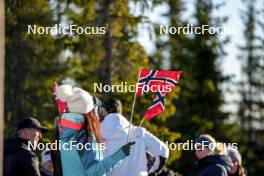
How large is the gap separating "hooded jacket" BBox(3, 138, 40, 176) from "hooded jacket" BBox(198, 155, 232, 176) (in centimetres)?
152

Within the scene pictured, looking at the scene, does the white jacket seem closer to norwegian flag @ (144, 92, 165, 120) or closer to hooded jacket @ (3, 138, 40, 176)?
norwegian flag @ (144, 92, 165, 120)

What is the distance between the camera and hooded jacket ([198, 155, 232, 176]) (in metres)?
8.28

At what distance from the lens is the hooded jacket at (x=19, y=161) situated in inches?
319

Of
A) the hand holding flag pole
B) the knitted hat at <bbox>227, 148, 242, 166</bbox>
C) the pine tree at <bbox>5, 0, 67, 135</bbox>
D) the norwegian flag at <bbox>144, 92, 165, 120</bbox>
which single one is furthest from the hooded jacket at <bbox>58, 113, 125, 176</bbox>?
the pine tree at <bbox>5, 0, 67, 135</bbox>

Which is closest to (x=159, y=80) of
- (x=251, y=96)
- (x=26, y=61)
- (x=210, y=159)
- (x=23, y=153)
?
(x=210, y=159)

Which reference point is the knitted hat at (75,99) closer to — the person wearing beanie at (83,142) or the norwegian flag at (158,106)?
the person wearing beanie at (83,142)

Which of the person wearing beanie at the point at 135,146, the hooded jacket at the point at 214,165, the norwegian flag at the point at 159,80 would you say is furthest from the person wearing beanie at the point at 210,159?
the norwegian flag at the point at 159,80

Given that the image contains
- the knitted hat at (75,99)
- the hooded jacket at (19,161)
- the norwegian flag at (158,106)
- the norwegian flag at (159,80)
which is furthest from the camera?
the norwegian flag at (158,106)

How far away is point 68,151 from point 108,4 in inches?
313

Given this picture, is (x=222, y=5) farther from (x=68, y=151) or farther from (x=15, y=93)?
(x=68, y=151)

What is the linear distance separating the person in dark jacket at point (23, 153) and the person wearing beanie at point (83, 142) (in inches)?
48.3

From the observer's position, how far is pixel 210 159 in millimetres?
8500

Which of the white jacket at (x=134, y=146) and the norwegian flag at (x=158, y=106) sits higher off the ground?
Result: the norwegian flag at (x=158, y=106)

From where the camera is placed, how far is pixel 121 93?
1305cm
